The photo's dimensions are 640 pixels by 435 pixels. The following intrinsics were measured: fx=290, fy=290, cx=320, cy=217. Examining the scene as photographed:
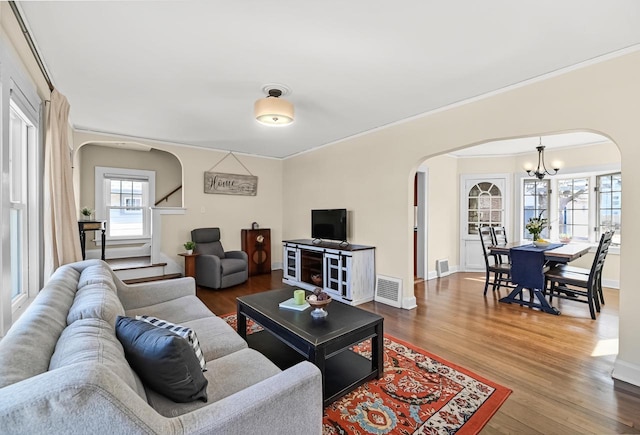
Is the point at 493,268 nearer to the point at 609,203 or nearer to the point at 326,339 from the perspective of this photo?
the point at 609,203

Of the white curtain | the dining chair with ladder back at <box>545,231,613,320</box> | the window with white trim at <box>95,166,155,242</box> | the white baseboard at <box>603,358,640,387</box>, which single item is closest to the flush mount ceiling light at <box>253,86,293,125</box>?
the white curtain

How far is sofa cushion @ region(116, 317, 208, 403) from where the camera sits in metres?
1.16

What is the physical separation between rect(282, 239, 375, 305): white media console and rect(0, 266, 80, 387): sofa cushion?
2.97 metres

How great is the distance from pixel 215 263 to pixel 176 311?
2.26 m

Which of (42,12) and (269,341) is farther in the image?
(269,341)

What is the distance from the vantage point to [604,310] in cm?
360

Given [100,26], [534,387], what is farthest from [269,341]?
[100,26]

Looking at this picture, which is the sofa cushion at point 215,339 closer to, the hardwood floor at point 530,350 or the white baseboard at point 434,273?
the hardwood floor at point 530,350

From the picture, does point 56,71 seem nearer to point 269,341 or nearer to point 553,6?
point 269,341

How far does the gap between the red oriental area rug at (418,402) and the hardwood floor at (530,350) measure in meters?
0.11

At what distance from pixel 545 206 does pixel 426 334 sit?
4549 millimetres

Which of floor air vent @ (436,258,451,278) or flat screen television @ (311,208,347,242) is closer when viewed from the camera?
flat screen television @ (311,208,347,242)

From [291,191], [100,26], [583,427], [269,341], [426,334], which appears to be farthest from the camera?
[291,191]

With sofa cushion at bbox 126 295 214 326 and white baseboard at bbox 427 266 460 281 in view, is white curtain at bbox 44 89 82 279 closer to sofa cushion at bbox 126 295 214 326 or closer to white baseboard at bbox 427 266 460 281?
sofa cushion at bbox 126 295 214 326
